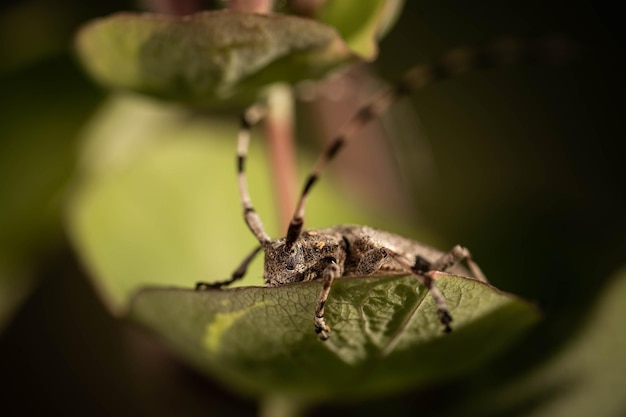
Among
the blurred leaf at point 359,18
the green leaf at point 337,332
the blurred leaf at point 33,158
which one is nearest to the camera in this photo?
the green leaf at point 337,332

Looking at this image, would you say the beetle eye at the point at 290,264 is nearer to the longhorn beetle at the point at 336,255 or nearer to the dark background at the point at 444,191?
the longhorn beetle at the point at 336,255

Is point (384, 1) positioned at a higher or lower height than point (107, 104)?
higher

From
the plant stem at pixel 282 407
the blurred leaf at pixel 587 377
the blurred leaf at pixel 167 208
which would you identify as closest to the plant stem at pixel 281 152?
the blurred leaf at pixel 167 208

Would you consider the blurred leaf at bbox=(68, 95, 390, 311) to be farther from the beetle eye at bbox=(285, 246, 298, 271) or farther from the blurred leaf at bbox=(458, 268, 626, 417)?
the blurred leaf at bbox=(458, 268, 626, 417)

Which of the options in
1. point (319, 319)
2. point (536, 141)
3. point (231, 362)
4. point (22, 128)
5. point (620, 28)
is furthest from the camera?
point (536, 141)

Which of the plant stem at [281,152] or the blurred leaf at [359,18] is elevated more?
the blurred leaf at [359,18]

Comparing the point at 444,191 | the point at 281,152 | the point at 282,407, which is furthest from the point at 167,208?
the point at 444,191

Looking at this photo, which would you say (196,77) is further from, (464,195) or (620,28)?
(620,28)

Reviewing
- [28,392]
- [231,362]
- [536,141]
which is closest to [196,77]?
[231,362]
